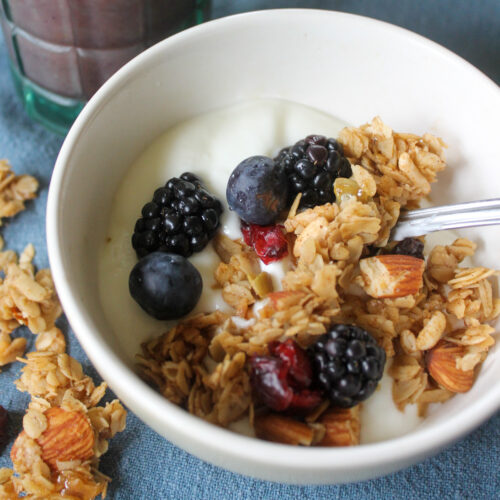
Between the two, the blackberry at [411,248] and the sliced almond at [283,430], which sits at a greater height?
the blackberry at [411,248]

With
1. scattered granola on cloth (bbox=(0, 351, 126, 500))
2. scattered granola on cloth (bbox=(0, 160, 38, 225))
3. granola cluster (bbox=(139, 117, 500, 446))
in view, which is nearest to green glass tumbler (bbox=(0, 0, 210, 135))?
scattered granola on cloth (bbox=(0, 160, 38, 225))

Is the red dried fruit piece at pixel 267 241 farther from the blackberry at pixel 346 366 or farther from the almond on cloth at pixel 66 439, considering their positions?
the almond on cloth at pixel 66 439

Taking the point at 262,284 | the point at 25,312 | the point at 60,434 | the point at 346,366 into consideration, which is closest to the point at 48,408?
the point at 60,434

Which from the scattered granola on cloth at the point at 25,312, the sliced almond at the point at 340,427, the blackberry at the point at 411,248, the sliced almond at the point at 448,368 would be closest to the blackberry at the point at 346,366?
the sliced almond at the point at 340,427

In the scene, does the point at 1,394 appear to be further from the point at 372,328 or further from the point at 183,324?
the point at 372,328

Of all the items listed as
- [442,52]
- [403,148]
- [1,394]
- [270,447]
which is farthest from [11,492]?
[442,52]

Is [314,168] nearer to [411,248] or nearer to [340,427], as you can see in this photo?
[411,248]
